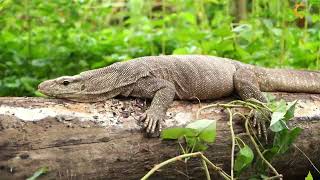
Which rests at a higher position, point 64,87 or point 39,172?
point 64,87

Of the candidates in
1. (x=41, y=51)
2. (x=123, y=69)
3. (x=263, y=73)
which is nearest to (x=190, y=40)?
(x=41, y=51)

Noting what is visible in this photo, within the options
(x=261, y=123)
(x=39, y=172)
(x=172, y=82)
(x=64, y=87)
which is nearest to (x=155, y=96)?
(x=172, y=82)

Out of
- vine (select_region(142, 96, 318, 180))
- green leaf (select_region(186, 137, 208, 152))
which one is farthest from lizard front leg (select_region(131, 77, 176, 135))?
green leaf (select_region(186, 137, 208, 152))

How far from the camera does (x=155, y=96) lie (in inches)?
162

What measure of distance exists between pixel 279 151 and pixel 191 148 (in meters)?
0.58

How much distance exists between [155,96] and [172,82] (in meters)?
0.41

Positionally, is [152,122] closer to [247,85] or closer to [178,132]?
[178,132]

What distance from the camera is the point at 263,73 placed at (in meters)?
4.83

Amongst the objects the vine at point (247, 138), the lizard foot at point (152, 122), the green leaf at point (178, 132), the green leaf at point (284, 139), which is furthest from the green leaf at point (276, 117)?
the lizard foot at point (152, 122)

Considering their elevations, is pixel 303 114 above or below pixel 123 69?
below

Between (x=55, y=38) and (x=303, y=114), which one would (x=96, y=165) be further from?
(x=55, y=38)

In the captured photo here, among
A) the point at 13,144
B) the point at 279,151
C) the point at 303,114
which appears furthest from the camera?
the point at 303,114

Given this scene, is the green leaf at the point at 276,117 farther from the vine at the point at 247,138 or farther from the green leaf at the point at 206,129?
the green leaf at the point at 206,129

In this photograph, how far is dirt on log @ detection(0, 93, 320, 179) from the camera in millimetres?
3396
